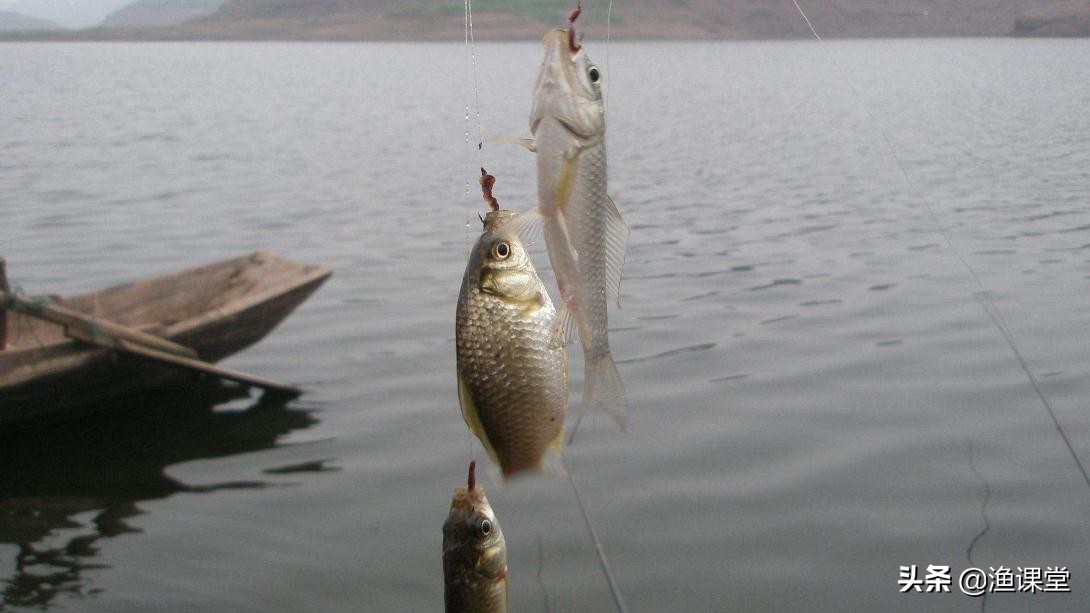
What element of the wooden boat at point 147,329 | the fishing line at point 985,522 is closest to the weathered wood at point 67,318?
the wooden boat at point 147,329

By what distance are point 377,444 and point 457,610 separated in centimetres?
729

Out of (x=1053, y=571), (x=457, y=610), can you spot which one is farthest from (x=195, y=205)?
(x=457, y=610)

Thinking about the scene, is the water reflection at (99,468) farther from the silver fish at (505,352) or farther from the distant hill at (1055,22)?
the distant hill at (1055,22)

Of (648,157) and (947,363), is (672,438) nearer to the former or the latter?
(947,363)

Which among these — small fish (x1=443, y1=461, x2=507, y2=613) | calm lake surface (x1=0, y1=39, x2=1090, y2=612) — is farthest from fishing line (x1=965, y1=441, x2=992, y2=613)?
small fish (x1=443, y1=461, x2=507, y2=613)

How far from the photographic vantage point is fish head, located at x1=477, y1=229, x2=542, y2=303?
1736 millimetres

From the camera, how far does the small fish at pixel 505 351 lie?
1.76 metres

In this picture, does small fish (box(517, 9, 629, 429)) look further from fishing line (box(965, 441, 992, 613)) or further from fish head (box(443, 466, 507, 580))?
fishing line (box(965, 441, 992, 613))

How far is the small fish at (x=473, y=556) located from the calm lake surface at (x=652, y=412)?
26 centimetres

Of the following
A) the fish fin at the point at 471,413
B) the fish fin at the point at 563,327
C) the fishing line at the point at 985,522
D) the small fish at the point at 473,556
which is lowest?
the fishing line at the point at 985,522

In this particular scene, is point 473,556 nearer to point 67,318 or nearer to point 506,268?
point 506,268

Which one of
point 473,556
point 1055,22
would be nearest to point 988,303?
point 473,556

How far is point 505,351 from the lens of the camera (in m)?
1.76

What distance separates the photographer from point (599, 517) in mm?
7891
